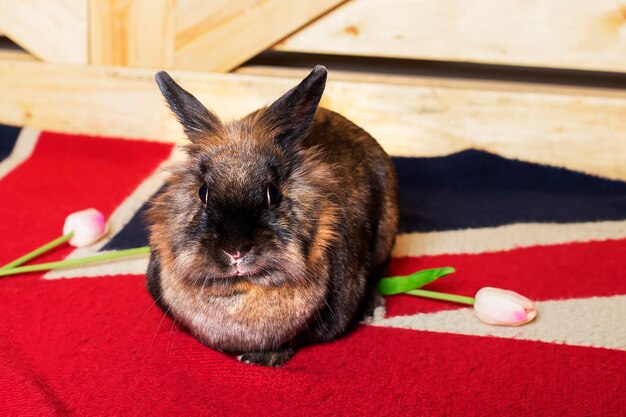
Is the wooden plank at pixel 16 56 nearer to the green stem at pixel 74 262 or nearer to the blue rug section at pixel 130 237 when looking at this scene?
the blue rug section at pixel 130 237

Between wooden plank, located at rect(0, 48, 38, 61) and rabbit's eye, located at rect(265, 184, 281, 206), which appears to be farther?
wooden plank, located at rect(0, 48, 38, 61)

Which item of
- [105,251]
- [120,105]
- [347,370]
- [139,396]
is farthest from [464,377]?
[120,105]

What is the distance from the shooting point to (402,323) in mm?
1577

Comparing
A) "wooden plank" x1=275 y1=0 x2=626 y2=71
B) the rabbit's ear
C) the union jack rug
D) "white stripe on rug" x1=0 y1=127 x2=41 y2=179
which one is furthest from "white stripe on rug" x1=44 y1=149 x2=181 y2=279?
"wooden plank" x1=275 y1=0 x2=626 y2=71

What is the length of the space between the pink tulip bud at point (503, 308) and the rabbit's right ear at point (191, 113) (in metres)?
0.62

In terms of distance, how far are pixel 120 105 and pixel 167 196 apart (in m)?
1.09

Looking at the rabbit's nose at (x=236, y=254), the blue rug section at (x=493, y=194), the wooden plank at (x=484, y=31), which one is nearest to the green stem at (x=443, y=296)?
the blue rug section at (x=493, y=194)

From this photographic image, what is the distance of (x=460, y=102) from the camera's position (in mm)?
2250

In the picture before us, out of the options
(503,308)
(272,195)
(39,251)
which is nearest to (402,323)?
(503,308)

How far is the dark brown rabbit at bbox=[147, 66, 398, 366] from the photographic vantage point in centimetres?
124

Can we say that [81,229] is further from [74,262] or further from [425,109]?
[425,109]

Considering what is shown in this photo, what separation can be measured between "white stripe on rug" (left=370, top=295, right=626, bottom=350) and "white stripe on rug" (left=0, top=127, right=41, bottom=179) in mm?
1244

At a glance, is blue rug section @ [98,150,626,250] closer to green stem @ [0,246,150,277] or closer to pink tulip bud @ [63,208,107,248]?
pink tulip bud @ [63,208,107,248]

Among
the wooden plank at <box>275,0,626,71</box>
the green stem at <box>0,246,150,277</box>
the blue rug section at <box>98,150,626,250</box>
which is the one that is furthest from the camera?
the wooden plank at <box>275,0,626,71</box>
